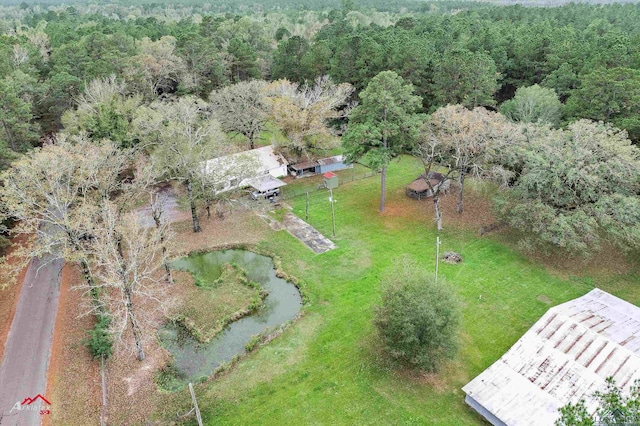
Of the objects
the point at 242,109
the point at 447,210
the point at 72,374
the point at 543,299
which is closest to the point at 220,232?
the point at 72,374

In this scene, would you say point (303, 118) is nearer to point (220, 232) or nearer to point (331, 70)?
point (220, 232)

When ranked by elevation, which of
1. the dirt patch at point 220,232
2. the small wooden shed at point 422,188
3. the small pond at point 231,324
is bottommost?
the small pond at point 231,324

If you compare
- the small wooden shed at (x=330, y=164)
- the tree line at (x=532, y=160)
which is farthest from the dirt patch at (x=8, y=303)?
the small wooden shed at (x=330, y=164)

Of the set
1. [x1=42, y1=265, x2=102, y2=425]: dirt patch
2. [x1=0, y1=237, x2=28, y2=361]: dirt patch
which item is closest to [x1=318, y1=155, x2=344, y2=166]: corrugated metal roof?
[x1=42, y1=265, x2=102, y2=425]: dirt patch

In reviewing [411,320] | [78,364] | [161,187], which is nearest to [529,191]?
[411,320]

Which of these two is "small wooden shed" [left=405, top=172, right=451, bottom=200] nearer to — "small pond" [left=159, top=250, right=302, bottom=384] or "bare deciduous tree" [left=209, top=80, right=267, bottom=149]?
"small pond" [left=159, top=250, right=302, bottom=384]

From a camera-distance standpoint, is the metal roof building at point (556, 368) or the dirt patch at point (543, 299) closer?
the metal roof building at point (556, 368)

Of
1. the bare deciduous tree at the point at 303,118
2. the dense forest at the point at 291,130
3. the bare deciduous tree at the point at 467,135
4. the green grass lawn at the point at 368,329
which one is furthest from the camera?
the bare deciduous tree at the point at 303,118

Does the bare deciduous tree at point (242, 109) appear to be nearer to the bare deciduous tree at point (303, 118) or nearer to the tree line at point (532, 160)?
the bare deciduous tree at point (303, 118)
